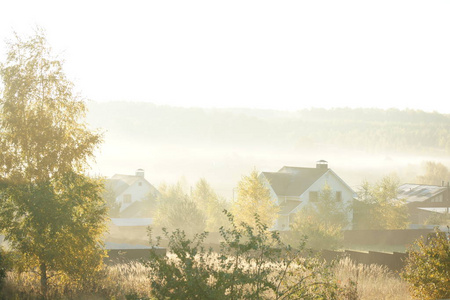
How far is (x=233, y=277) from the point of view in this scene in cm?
1140

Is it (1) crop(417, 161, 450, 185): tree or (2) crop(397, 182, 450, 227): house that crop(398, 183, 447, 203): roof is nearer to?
(2) crop(397, 182, 450, 227): house

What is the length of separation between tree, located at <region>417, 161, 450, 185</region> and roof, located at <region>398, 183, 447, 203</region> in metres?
46.0

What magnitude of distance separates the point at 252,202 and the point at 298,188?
584 inches

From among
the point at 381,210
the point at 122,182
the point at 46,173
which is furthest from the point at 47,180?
the point at 122,182

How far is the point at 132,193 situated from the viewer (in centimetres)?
8294

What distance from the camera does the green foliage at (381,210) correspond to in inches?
2270

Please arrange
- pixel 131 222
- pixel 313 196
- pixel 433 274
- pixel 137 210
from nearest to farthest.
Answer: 1. pixel 433 274
2. pixel 313 196
3. pixel 131 222
4. pixel 137 210

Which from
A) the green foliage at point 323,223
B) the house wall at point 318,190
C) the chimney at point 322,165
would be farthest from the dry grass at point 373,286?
the chimney at point 322,165

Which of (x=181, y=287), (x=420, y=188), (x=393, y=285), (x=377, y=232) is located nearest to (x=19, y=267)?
(x=181, y=287)

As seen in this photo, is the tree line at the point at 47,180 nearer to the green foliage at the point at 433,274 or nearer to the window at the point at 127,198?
the green foliage at the point at 433,274

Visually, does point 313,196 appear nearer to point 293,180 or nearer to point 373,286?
point 293,180

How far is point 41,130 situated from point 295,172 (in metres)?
52.7

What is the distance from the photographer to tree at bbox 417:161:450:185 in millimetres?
131000

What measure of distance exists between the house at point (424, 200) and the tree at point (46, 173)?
66.6 meters
